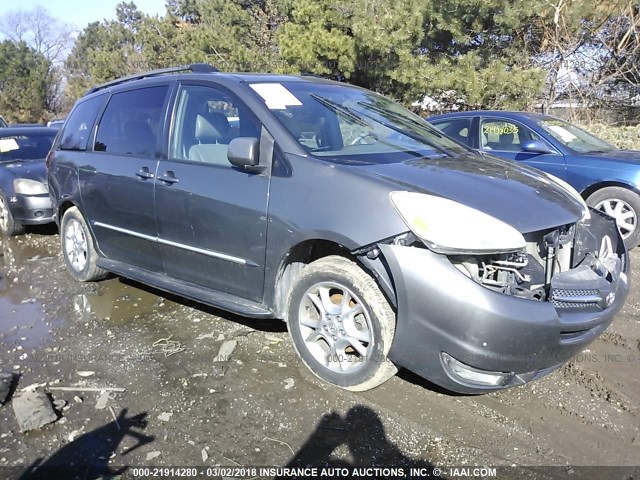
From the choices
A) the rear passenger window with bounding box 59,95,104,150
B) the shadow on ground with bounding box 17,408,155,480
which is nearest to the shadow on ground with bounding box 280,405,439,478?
the shadow on ground with bounding box 17,408,155,480

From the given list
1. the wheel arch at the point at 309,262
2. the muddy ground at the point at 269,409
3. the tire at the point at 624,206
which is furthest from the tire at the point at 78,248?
the tire at the point at 624,206

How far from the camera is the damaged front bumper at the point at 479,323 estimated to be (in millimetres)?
2410

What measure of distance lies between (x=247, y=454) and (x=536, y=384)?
1.74 metres

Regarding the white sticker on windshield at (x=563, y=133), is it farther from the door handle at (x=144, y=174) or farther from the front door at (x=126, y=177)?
the door handle at (x=144, y=174)

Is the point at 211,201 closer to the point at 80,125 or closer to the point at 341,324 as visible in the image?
the point at 341,324

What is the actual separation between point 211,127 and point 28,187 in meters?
4.38

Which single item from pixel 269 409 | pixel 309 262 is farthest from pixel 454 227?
pixel 269 409

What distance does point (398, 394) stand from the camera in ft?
9.85

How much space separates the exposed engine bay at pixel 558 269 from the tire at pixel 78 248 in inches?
140

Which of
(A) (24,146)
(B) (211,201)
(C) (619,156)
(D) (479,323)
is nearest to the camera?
(D) (479,323)

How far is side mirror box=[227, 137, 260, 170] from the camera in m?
3.06

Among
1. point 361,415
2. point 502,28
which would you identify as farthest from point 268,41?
point 361,415

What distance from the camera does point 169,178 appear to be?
11.9 ft

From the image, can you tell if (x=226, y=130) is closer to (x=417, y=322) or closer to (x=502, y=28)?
(x=417, y=322)
